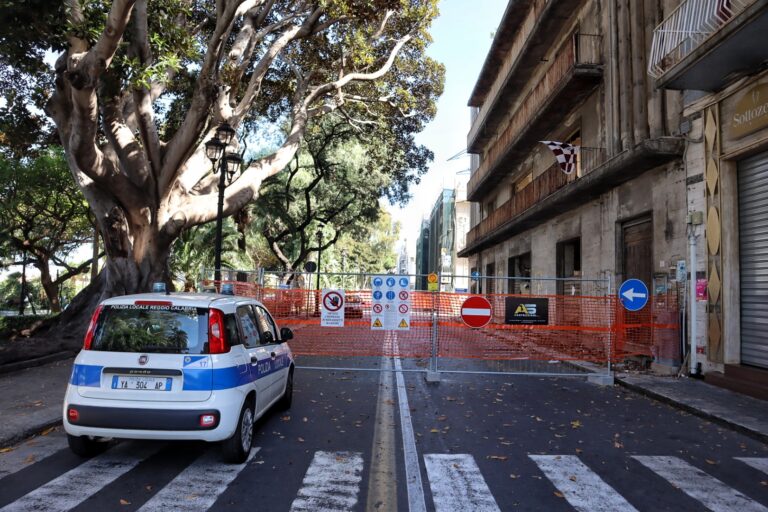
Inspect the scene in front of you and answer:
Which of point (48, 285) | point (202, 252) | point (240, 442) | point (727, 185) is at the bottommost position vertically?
point (240, 442)

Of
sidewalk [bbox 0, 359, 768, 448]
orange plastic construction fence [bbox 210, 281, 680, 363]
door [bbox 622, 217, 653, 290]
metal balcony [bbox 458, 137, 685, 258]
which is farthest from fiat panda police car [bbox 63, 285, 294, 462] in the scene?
door [bbox 622, 217, 653, 290]

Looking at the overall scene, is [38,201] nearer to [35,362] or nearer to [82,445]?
[35,362]

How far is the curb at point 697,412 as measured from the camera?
20.9 feet

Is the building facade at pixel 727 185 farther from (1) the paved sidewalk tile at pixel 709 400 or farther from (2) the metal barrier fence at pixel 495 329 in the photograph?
(2) the metal barrier fence at pixel 495 329

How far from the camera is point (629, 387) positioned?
9.70 m

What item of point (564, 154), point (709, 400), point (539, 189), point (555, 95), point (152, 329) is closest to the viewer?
point (152, 329)

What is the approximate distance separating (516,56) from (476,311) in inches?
695

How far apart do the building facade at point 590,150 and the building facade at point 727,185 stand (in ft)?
3.01

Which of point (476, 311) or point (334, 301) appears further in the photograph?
point (334, 301)

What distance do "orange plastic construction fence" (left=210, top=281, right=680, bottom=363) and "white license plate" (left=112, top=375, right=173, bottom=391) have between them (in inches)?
240

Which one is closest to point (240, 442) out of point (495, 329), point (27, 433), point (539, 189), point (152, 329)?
point (152, 329)

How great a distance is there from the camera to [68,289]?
54.8m

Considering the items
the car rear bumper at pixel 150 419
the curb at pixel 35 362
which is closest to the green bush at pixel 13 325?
the curb at pixel 35 362

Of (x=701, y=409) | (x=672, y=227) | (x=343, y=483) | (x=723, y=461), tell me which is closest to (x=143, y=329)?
(x=343, y=483)
